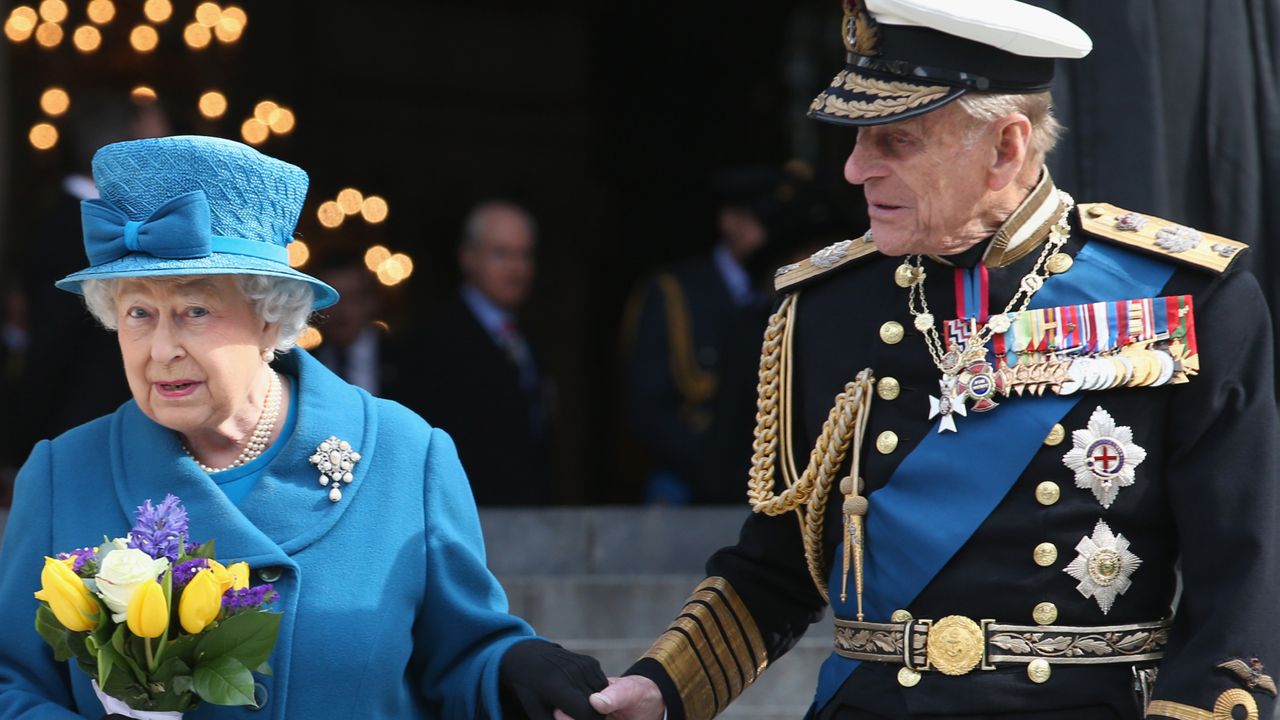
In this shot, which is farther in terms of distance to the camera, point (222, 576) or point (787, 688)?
point (787, 688)

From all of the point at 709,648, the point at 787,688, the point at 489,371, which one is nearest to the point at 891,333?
the point at 709,648

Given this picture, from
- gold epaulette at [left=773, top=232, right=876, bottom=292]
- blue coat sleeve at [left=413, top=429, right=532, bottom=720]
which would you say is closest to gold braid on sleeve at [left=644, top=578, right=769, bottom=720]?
blue coat sleeve at [left=413, top=429, right=532, bottom=720]

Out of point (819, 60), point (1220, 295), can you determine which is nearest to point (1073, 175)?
point (1220, 295)

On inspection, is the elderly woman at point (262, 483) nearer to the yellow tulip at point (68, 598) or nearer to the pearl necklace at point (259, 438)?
the pearl necklace at point (259, 438)

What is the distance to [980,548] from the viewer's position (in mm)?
3178

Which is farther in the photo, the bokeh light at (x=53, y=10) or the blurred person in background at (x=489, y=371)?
the bokeh light at (x=53, y=10)

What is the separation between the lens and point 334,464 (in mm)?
3465

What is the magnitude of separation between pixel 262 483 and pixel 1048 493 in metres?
1.28

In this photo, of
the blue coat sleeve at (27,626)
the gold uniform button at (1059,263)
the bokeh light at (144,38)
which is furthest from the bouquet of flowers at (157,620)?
the bokeh light at (144,38)

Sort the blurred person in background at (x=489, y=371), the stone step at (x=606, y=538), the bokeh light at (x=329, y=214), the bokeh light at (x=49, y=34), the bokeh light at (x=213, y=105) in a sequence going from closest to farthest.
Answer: the stone step at (x=606, y=538)
the blurred person in background at (x=489, y=371)
the bokeh light at (x=49, y=34)
the bokeh light at (x=213, y=105)
the bokeh light at (x=329, y=214)

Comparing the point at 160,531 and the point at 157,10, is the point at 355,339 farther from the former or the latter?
the point at 160,531

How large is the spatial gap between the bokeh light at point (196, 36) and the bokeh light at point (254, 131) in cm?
40

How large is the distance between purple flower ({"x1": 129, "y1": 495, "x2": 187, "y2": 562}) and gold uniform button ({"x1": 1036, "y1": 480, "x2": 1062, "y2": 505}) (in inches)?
51.3

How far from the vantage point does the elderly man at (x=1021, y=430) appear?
3047 millimetres
